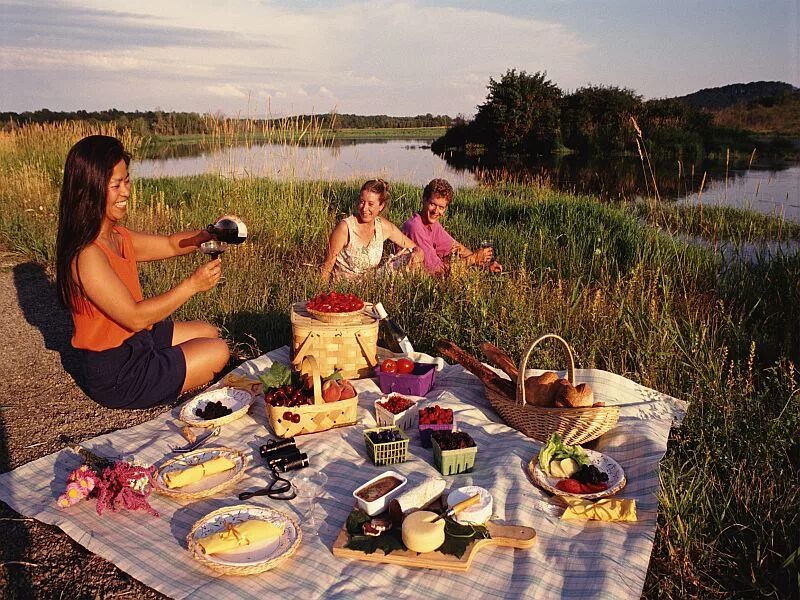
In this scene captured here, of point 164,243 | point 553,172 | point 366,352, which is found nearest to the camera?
point 366,352

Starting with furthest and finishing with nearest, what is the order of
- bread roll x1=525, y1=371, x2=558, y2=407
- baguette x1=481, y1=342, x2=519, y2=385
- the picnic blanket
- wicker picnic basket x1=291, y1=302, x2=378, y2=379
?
wicker picnic basket x1=291, y1=302, x2=378, y2=379, baguette x1=481, y1=342, x2=519, y2=385, bread roll x1=525, y1=371, x2=558, y2=407, the picnic blanket

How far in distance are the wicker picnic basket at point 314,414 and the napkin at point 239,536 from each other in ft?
2.80

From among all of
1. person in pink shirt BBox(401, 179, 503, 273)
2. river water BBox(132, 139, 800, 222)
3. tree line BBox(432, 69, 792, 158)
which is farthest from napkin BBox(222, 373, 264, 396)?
tree line BBox(432, 69, 792, 158)

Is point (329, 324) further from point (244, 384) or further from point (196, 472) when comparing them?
point (196, 472)

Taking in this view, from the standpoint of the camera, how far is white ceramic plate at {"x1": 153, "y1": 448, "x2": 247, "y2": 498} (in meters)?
2.78

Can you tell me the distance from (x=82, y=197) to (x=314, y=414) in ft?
5.62

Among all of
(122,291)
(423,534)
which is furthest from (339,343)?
(423,534)

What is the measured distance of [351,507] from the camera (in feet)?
9.06

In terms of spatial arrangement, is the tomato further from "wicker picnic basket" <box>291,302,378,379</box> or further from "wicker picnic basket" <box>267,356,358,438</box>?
"wicker picnic basket" <box>267,356,358,438</box>

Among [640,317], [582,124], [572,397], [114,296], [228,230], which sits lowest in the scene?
[572,397]

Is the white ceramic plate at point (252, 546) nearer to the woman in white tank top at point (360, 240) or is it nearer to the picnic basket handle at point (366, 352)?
the picnic basket handle at point (366, 352)

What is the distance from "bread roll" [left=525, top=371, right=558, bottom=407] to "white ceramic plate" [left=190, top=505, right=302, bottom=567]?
1.44 m

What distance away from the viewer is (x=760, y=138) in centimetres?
3136

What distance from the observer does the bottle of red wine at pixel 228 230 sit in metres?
3.82
